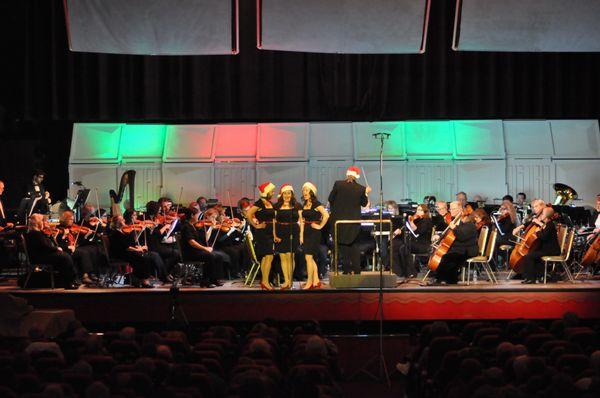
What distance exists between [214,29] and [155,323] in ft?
18.4

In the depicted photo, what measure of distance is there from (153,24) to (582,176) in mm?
10407

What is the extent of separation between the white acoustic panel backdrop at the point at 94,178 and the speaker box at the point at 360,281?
8.49m

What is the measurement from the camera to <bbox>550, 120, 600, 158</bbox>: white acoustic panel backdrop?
20328mm

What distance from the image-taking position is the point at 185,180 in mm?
20453

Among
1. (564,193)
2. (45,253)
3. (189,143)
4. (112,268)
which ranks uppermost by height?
(189,143)

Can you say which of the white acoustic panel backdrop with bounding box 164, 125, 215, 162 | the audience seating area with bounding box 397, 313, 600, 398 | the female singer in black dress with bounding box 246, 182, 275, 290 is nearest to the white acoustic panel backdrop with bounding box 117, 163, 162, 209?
the white acoustic panel backdrop with bounding box 164, 125, 215, 162

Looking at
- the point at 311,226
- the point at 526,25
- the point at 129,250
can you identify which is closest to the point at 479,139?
the point at 526,25

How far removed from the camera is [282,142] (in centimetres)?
2053

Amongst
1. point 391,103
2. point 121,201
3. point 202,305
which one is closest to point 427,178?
point 391,103

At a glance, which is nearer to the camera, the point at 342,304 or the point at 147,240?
the point at 342,304

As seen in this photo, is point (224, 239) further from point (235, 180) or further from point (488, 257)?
point (235, 180)

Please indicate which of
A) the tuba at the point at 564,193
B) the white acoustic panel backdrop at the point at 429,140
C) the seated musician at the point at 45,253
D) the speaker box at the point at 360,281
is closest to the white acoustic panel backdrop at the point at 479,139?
the white acoustic panel backdrop at the point at 429,140

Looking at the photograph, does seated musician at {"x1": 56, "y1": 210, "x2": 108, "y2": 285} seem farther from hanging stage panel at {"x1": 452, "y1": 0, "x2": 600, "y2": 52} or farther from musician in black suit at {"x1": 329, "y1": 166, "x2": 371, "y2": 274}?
hanging stage panel at {"x1": 452, "y1": 0, "x2": 600, "y2": 52}

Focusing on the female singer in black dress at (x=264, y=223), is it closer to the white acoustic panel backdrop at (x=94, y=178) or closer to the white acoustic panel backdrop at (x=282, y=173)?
the white acoustic panel backdrop at (x=282, y=173)
